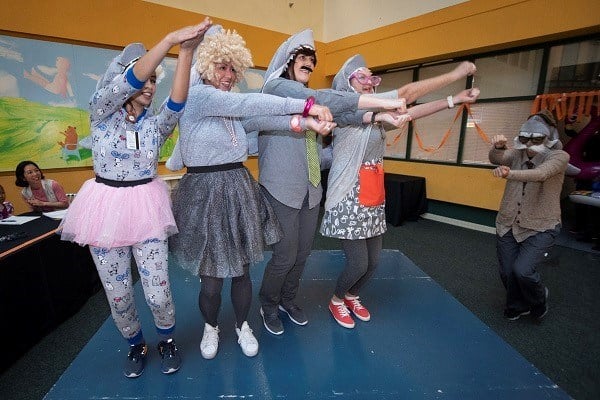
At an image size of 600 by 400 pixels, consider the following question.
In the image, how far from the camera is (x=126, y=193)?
4.23 ft

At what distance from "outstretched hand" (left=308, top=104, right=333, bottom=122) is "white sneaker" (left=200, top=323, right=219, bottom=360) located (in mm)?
1207

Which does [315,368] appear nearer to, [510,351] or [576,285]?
[510,351]

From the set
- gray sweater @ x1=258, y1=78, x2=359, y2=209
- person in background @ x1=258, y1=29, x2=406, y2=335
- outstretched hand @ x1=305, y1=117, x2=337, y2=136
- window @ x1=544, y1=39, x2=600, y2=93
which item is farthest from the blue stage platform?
window @ x1=544, y1=39, x2=600, y2=93

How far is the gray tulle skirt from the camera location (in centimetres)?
137

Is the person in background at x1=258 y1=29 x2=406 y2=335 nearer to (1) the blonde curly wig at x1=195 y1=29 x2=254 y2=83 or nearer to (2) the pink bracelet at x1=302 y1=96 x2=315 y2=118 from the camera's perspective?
(2) the pink bracelet at x1=302 y1=96 x2=315 y2=118

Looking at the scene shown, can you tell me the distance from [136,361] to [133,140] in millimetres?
1079

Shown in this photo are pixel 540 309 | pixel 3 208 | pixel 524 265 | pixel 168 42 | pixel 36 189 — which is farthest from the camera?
pixel 36 189

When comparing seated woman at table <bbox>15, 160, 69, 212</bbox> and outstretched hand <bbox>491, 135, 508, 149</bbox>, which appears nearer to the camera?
outstretched hand <bbox>491, 135, 508, 149</bbox>

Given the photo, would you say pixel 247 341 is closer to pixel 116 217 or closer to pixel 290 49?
pixel 116 217

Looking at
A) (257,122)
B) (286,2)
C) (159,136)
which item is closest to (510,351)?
(257,122)

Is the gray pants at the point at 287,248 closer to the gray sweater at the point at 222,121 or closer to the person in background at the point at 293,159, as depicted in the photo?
the person in background at the point at 293,159

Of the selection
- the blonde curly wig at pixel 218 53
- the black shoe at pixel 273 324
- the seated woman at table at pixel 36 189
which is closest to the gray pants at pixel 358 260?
the black shoe at pixel 273 324

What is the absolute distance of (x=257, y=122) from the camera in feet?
4.72

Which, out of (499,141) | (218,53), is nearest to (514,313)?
(499,141)
